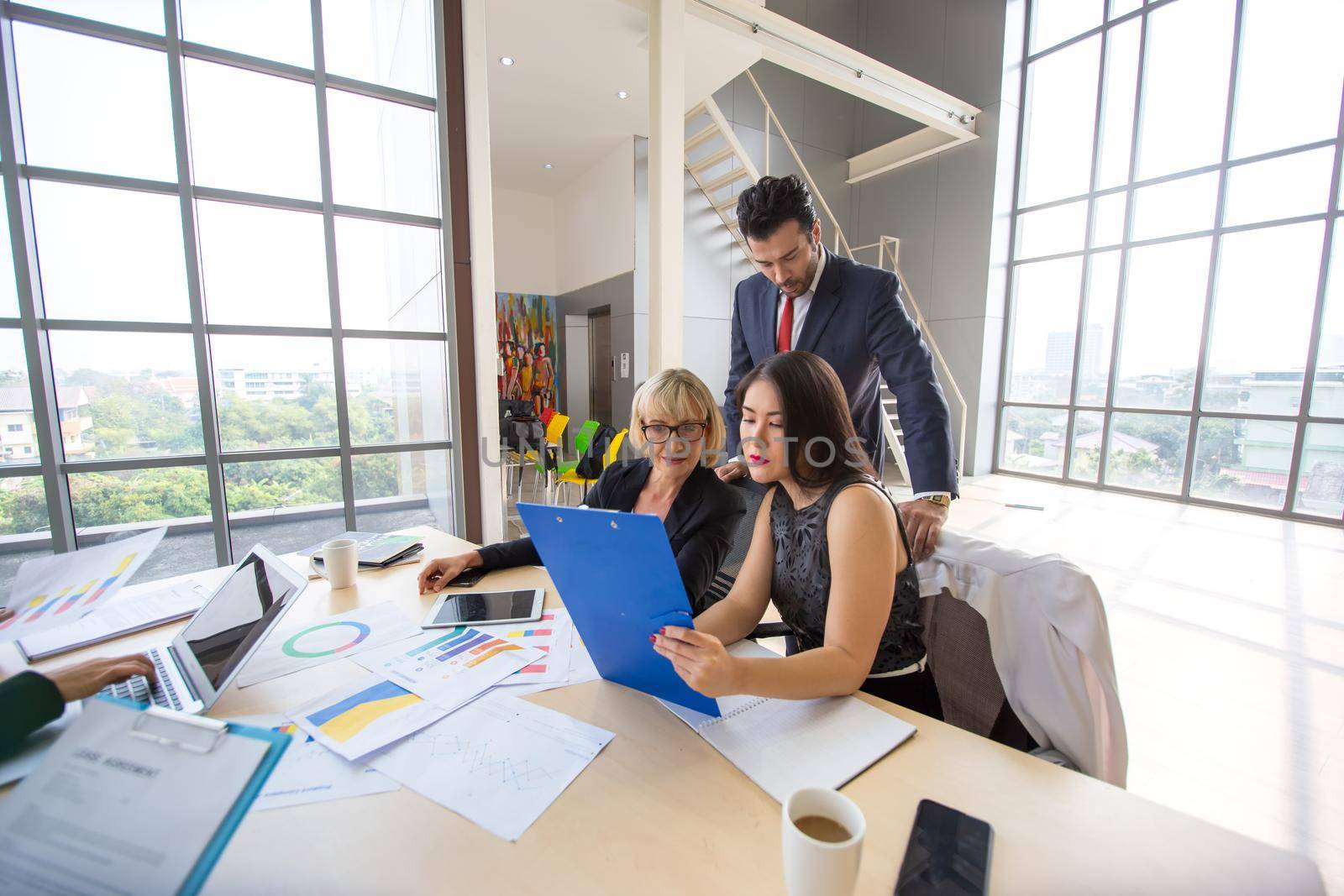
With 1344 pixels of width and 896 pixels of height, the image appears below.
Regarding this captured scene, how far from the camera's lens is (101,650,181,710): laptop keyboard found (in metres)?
0.90

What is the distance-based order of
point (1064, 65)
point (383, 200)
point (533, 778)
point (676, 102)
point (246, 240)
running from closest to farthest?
point (533, 778)
point (246, 240)
point (383, 200)
point (676, 102)
point (1064, 65)

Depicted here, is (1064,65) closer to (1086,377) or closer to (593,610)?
(1086,377)

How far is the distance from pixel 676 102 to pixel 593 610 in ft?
11.8

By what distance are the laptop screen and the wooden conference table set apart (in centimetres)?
36

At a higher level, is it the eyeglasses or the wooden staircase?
the wooden staircase

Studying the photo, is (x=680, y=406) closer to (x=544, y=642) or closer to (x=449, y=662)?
(x=544, y=642)

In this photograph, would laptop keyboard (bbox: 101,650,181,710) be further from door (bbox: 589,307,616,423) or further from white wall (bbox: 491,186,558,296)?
white wall (bbox: 491,186,558,296)

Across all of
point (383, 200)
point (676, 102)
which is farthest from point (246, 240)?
point (676, 102)

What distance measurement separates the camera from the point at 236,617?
1043mm

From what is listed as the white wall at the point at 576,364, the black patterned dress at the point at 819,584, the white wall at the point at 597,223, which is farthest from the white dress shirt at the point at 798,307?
the white wall at the point at 576,364

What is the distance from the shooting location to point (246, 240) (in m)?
2.71

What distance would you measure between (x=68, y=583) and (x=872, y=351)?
6.33 feet

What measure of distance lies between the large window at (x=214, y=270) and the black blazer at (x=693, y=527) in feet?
6.33

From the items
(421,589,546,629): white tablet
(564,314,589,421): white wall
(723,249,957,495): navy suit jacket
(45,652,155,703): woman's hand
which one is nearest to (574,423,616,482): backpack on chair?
(723,249,957,495): navy suit jacket
